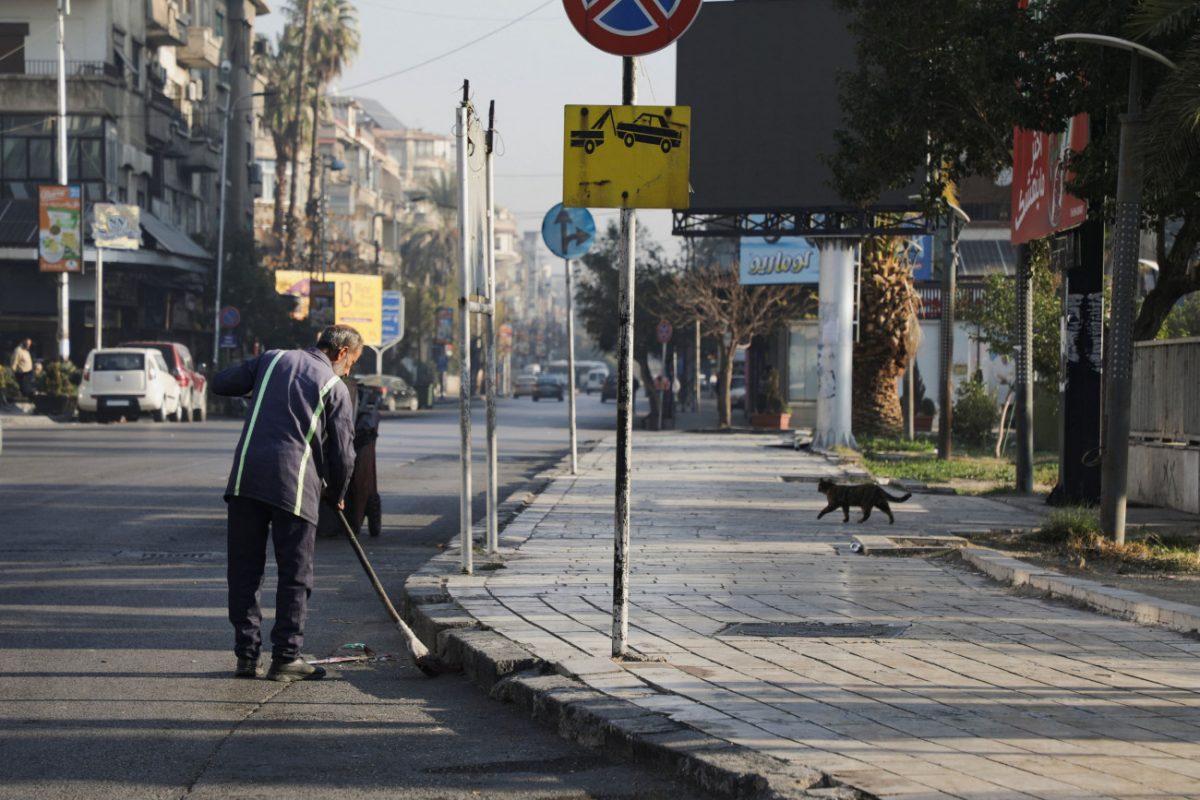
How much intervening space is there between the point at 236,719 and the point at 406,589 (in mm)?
3174

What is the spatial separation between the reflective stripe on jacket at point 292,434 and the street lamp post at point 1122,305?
22.2 ft

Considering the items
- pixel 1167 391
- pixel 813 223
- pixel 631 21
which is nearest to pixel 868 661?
pixel 631 21

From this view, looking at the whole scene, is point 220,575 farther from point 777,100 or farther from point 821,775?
point 777,100

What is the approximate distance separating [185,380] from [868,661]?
36.2 meters

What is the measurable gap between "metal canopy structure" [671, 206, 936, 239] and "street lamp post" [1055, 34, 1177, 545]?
16.3 meters

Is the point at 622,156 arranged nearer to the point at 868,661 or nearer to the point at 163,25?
the point at 868,661

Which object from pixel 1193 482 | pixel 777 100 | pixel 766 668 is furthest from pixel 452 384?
pixel 766 668

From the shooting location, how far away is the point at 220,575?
1125cm

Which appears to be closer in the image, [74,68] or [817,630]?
[817,630]

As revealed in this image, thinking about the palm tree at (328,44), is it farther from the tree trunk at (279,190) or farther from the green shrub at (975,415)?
the green shrub at (975,415)

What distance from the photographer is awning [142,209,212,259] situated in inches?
2282

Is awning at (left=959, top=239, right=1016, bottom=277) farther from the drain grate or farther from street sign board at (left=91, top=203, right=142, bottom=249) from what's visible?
the drain grate

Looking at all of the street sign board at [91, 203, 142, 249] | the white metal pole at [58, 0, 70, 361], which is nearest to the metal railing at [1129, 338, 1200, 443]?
the white metal pole at [58, 0, 70, 361]

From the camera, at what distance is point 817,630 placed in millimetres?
8289
